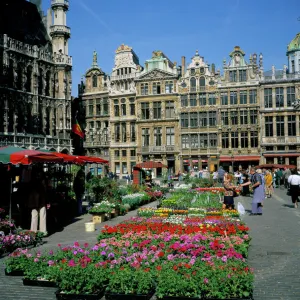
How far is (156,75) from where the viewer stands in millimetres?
52344

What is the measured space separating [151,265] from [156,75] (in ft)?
150

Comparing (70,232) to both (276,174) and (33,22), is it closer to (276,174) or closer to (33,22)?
(276,174)

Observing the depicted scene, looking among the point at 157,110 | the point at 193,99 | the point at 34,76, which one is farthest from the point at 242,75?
the point at 34,76

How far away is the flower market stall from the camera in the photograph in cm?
664

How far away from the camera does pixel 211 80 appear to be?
1966 inches

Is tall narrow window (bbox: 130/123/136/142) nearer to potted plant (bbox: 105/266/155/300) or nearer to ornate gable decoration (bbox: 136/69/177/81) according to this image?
ornate gable decoration (bbox: 136/69/177/81)

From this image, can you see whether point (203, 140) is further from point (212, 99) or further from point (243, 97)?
point (243, 97)

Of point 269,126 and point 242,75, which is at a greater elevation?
point 242,75

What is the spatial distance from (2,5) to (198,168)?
27.9 meters

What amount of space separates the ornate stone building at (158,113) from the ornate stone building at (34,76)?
1073 cm

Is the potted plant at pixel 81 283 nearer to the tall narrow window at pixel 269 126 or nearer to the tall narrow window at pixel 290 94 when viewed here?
the tall narrow window at pixel 269 126

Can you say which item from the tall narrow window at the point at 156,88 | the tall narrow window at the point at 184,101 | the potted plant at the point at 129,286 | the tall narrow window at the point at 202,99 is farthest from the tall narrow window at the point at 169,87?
the potted plant at the point at 129,286

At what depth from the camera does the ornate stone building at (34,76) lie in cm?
3862

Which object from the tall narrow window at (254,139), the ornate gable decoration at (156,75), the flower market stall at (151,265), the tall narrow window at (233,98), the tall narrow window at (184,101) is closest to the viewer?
the flower market stall at (151,265)
